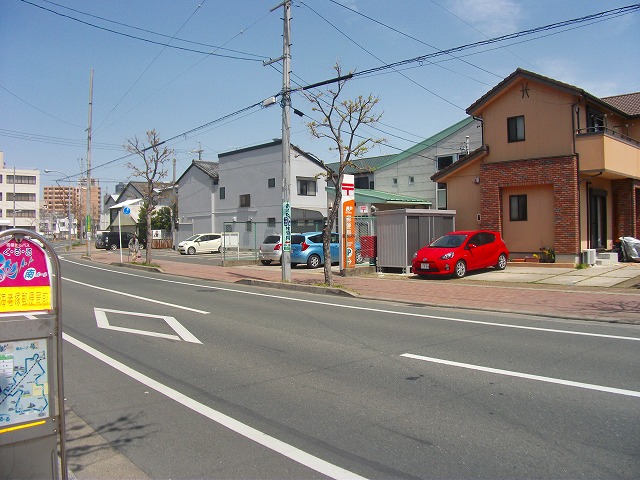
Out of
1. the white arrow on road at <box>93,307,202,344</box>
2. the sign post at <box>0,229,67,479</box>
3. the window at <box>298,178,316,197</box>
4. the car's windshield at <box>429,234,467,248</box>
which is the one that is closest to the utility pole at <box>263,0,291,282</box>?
the car's windshield at <box>429,234,467,248</box>

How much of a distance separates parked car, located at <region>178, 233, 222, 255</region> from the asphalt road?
29.5m

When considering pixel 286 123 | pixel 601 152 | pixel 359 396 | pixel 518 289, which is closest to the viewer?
pixel 359 396

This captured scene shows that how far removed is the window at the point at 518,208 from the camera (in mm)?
21391

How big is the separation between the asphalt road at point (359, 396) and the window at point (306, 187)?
103 ft

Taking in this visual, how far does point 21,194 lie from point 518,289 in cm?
9137

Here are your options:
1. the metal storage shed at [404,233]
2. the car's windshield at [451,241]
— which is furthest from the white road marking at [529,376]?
the metal storage shed at [404,233]

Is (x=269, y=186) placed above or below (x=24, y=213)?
below

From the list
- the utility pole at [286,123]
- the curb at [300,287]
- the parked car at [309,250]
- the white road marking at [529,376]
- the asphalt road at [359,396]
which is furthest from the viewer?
the parked car at [309,250]

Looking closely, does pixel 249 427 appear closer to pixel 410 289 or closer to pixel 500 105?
pixel 410 289

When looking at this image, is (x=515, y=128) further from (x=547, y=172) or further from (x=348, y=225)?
(x=348, y=225)

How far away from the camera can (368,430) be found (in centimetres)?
473

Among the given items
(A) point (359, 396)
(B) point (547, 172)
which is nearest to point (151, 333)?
(A) point (359, 396)

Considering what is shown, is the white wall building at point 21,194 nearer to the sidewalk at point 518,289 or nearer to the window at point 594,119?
the sidewalk at point 518,289

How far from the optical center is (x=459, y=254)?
57.9 ft
